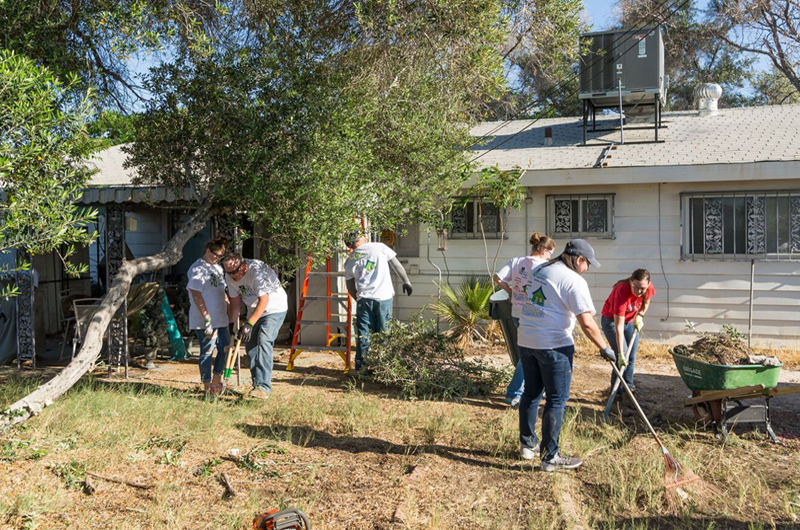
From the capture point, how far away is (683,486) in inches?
183

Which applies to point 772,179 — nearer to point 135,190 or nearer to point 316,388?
point 316,388

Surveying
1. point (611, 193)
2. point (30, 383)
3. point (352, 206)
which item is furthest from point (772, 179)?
point (30, 383)

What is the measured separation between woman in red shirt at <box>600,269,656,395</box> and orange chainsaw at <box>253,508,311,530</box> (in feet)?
11.9

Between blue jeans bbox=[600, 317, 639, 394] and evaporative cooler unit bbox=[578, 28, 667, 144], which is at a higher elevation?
evaporative cooler unit bbox=[578, 28, 667, 144]

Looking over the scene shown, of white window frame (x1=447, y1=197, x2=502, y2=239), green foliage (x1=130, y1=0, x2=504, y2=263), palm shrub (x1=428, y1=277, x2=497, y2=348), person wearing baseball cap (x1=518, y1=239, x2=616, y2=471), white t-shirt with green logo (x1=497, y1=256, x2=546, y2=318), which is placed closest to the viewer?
person wearing baseball cap (x1=518, y1=239, x2=616, y2=471)

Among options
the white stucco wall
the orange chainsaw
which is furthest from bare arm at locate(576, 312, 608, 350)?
the white stucco wall

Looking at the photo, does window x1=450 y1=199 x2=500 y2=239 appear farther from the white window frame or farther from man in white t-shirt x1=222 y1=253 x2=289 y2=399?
man in white t-shirt x1=222 y1=253 x2=289 y2=399

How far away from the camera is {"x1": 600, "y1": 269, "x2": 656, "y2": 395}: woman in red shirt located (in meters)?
6.50

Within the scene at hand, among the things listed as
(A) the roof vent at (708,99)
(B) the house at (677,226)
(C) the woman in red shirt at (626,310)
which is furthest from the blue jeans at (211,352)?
(A) the roof vent at (708,99)

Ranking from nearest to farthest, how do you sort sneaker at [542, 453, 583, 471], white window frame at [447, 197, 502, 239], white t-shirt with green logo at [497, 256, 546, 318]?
sneaker at [542, 453, 583, 471]
white t-shirt with green logo at [497, 256, 546, 318]
white window frame at [447, 197, 502, 239]

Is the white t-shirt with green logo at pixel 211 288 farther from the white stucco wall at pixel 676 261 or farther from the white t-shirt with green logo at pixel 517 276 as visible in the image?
the white stucco wall at pixel 676 261

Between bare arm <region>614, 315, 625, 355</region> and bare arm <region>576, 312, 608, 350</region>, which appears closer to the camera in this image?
bare arm <region>576, 312, 608, 350</region>

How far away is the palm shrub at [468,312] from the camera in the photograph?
33.2 ft

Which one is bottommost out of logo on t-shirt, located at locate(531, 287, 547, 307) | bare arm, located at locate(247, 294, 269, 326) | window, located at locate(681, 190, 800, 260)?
bare arm, located at locate(247, 294, 269, 326)
